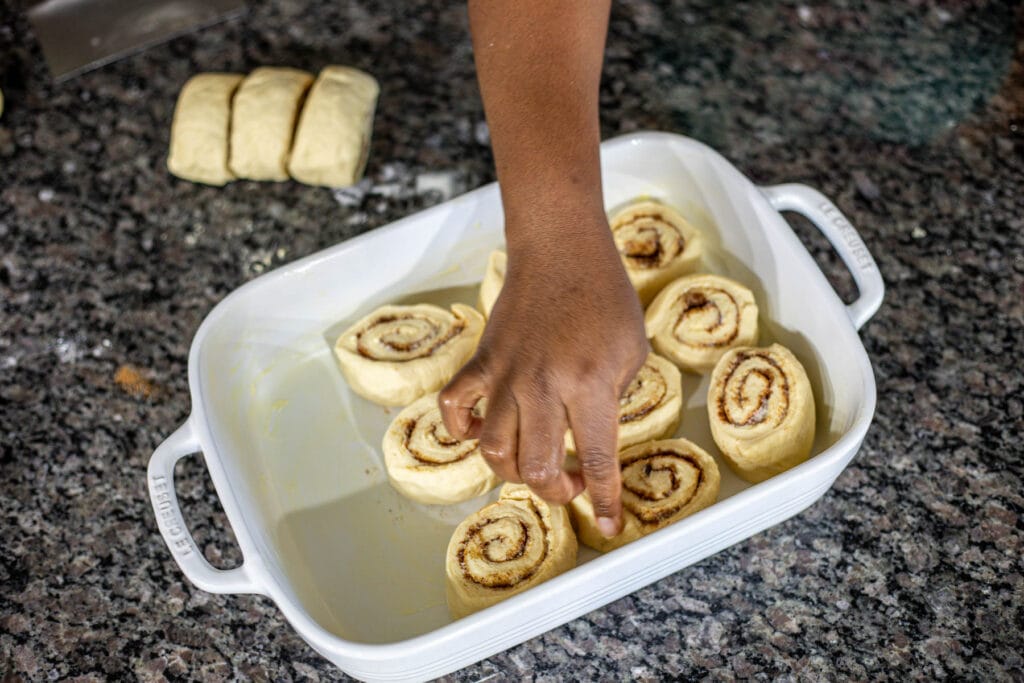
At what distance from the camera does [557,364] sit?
112 cm

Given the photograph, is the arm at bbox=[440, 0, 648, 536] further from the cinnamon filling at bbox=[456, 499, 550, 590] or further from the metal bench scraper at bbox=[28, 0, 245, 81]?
the metal bench scraper at bbox=[28, 0, 245, 81]

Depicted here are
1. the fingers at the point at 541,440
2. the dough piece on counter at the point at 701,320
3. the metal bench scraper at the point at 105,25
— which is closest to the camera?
the fingers at the point at 541,440

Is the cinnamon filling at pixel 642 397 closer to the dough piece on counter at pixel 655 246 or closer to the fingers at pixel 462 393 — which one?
the dough piece on counter at pixel 655 246

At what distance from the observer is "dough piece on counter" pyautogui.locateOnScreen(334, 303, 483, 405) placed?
1.57m

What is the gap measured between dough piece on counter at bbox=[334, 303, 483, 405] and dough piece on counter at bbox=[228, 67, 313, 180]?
0.43 metres

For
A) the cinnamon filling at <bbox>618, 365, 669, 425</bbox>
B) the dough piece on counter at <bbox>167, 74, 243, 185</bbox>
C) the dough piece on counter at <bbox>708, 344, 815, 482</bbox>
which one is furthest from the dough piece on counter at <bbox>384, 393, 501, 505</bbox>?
the dough piece on counter at <bbox>167, 74, 243, 185</bbox>

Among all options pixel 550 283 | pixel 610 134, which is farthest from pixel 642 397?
pixel 610 134

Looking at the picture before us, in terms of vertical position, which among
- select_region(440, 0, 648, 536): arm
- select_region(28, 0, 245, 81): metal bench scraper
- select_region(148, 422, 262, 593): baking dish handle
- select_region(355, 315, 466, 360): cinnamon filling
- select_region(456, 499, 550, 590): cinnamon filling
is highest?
select_region(440, 0, 648, 536): arm

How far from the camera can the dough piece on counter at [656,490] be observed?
4.46ft

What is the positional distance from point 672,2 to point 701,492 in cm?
127

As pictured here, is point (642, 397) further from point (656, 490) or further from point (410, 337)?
point (410, 337)

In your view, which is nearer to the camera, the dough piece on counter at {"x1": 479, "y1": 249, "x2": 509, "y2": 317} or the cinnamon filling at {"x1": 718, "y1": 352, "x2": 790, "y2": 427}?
the cinnamon filling at {"x1": 718, "y1": 352, "x2": 790, "y2": 427}

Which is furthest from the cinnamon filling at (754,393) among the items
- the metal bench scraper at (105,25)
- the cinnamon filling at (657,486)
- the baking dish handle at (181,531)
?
the metal bench scraper at (105,25)

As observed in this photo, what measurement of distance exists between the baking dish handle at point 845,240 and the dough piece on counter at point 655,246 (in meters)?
0.17
